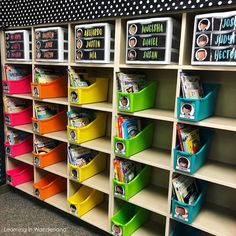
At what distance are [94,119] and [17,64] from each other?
93 centimetres

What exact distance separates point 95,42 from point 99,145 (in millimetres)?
705

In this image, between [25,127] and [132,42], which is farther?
[25,127]

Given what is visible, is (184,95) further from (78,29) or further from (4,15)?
(4,15)

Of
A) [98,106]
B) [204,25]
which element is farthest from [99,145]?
[204,25]

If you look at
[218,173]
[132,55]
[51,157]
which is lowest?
[51,157]

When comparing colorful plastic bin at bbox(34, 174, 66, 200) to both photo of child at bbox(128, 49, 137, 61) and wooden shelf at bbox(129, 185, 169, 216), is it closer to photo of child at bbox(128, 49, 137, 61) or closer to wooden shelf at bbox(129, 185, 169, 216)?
wooden shelf at bbox(129, 185, 169, 216)

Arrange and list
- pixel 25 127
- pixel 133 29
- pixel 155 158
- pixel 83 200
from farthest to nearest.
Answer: pixel 25 127, pixel 83 200, pixel 155 158, pixel 133 29

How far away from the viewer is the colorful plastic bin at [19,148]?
231 centimetres

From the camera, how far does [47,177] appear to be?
230cm

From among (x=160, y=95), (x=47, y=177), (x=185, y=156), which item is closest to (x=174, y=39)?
(x=160, y=95)

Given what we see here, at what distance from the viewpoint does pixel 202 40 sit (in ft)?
4.08

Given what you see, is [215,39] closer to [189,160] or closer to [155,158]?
[189,160]

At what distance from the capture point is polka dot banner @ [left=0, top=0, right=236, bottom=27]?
128 cm

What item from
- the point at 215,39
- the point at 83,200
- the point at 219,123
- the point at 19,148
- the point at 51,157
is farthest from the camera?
the point at 19,148
